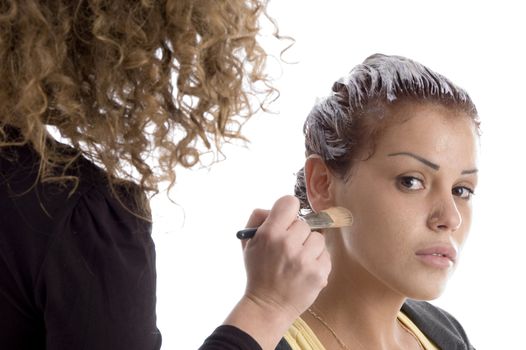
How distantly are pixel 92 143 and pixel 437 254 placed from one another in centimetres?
72

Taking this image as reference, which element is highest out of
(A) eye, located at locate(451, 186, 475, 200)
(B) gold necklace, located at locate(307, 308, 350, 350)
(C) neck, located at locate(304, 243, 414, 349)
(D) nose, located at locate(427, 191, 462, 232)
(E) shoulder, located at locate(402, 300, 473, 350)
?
(A) eye, located at locate(451, 186, 475, 200)

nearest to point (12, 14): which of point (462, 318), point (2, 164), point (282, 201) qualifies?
point (2, 164)

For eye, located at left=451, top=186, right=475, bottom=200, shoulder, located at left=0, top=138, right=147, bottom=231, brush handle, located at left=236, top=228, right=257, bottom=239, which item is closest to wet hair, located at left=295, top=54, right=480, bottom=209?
eye, located at left=451, top=186, right=475, bottom=200

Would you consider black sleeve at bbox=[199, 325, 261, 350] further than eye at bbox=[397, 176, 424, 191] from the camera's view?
No

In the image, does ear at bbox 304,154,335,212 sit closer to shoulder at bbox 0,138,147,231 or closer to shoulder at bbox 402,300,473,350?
shoulder at bbox 402,300,473,350

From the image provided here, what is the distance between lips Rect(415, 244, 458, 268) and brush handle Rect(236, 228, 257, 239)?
0.37 meters

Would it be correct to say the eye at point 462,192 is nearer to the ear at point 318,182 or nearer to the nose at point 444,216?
the nose at point 444,216

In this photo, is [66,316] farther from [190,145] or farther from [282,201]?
[282,201]

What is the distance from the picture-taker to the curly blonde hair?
36.6 inches

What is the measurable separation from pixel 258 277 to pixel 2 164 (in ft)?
1.28

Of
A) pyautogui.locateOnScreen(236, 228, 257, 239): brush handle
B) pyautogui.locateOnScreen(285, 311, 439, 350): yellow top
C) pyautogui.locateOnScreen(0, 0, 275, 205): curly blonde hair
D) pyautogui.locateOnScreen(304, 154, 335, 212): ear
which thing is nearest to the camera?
pyautogui.locateOnScreen(0, 0, 275, 205): curly blonde hair

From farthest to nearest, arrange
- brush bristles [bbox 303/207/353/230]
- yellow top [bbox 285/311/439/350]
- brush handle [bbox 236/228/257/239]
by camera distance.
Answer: yellow top [bbox 285/311/439/350] → brush bristles [bbox 303/207/353/230] → brush handle [bbox 236/228/257/239]

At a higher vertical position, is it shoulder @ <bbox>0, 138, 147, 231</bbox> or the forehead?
the forehead

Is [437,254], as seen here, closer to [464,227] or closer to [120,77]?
[464,227]
